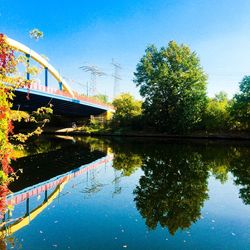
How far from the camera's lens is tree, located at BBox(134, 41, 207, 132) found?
5116 centimetres

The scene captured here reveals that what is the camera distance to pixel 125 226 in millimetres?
9656

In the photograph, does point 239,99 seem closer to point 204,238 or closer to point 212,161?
point 212,161

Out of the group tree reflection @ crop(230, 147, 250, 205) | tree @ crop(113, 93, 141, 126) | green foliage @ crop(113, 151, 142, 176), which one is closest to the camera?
tree reflection @ crop(230, 147, 250, 205)

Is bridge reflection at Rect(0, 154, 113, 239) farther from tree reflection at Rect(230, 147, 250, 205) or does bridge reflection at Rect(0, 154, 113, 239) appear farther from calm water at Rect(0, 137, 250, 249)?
tree reflection at Rect(230, 147, 250, 205)

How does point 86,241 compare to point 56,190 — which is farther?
point 56,190

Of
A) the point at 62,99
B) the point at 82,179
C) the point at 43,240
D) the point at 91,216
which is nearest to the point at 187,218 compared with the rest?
the point at 91,216

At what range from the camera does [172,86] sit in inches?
2045

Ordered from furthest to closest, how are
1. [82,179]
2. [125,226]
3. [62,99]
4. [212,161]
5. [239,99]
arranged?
[239,99], [62,99], [212,161], [82,179], [125,226]

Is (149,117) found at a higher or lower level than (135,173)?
higher

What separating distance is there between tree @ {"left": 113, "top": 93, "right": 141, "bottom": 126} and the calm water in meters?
41.4

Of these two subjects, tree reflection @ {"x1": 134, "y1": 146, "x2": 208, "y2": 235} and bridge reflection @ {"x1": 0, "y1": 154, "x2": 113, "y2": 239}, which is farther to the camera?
tree reflection @ {"x1": 134, "y1": 146, "x2": 208, "y2": 235}

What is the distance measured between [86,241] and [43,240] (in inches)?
47.5

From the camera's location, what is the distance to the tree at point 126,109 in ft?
204

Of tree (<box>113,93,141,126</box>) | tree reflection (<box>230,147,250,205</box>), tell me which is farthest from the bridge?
tree reflection (<box>230,147,250,205</box>)
